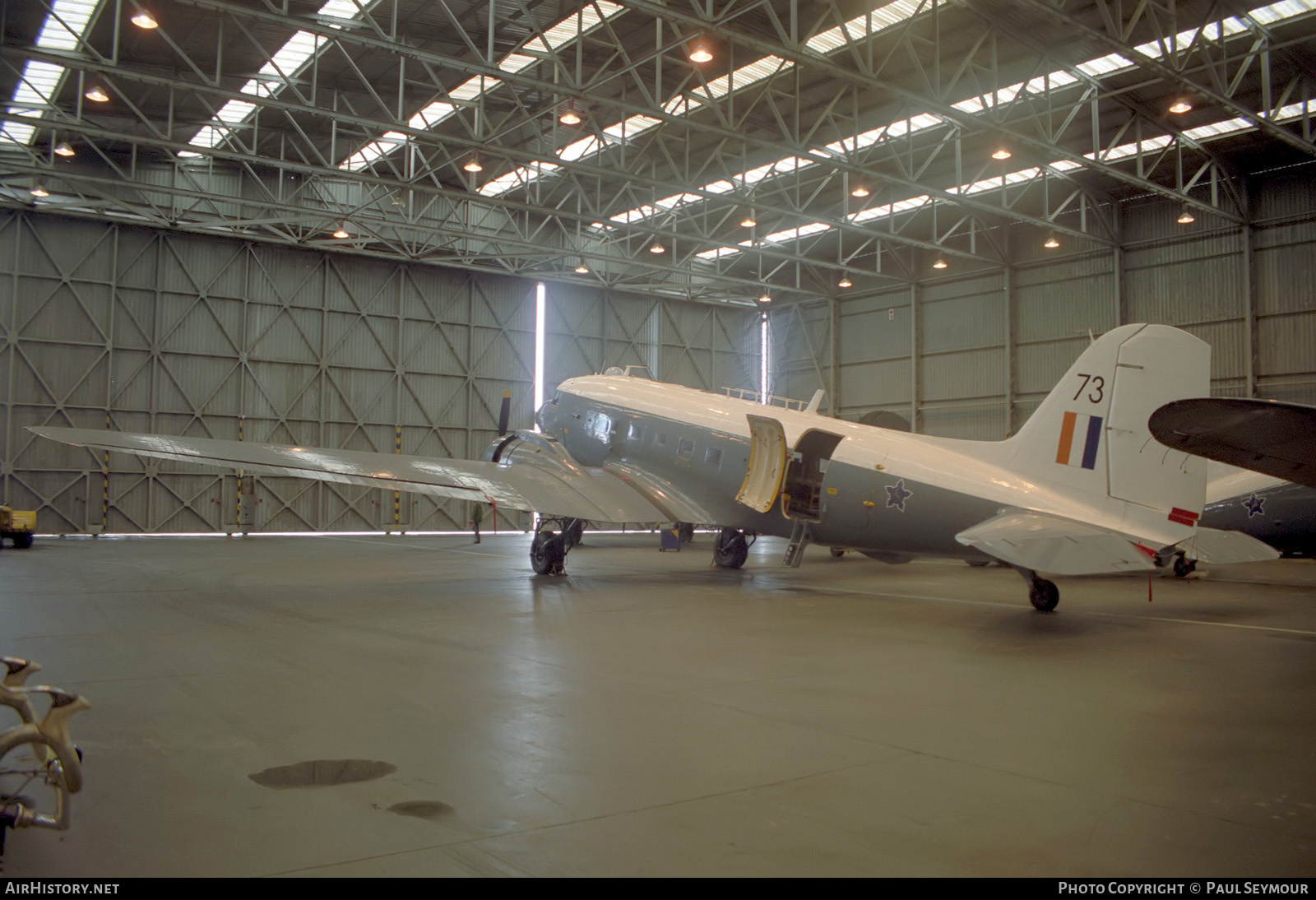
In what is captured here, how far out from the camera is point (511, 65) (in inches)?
985

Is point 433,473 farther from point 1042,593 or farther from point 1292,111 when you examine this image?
point 1292,111

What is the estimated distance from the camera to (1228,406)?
19.5 feet

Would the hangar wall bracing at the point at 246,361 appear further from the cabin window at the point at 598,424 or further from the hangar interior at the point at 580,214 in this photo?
the cabin window at the point at 598,424

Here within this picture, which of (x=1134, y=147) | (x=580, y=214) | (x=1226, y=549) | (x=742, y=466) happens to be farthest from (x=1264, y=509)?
(x=580, y=214)

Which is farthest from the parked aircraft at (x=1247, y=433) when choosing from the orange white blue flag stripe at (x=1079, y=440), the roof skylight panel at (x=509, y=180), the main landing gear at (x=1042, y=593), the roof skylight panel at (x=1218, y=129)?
the roof skylight panel at (x=509, y=180)

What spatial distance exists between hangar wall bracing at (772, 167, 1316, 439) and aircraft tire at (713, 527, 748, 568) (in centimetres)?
1773

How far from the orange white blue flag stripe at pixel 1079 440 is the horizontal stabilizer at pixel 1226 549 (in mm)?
1623

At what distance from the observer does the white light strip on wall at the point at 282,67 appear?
20.8 meters

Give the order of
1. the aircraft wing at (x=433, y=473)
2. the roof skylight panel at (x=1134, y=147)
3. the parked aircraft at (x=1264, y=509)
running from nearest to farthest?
the aircraft wing at (x=433, y=473), the parked aircraft at (x=1264, y=509), the roof skylight panel at (x=1134, y=147)

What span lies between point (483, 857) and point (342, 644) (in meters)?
6.00

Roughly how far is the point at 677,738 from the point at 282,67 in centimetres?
2558

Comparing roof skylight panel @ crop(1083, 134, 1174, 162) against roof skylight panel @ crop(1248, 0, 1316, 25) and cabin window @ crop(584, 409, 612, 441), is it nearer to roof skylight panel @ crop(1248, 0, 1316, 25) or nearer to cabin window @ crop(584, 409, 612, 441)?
roof skylight panel @ crop(1248, 0, 1316, 25)

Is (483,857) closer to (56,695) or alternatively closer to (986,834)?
(56,695)

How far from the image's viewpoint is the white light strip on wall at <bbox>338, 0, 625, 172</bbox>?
20.2 m
